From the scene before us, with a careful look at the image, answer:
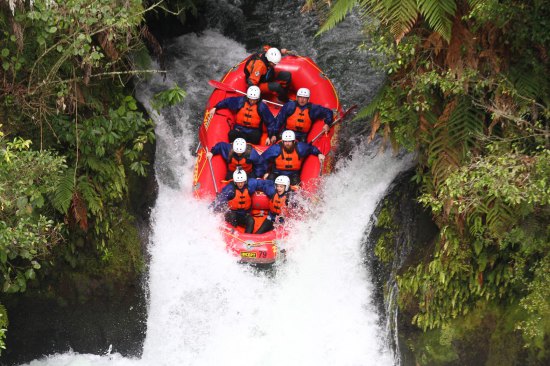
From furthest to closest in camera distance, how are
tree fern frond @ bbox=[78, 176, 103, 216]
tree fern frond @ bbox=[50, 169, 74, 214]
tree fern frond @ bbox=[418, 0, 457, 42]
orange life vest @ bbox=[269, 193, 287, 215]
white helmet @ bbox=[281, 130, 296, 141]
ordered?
white helmet @ bbox=[281, 130, 296, 141], orange life vest @ bbox=[269, 193, 287, 215], tree fern frond @ bbox=[78, 176, 103, 216], tree fern frond @ bbox=[50, 169, 74, 214], tree fern frond @ bbox=[418, 0, 457, 42]

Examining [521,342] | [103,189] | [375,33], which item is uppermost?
[375,33]

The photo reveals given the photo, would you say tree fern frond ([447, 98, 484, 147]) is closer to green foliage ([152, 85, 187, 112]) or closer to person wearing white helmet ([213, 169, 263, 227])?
person wearing white helmet ([213, 169, 263, 227])

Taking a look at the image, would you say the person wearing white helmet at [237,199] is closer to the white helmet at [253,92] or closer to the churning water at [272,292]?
the churning water at [272,292]

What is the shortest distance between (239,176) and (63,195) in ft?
7.08

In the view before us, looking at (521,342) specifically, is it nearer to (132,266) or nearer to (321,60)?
(132,266)

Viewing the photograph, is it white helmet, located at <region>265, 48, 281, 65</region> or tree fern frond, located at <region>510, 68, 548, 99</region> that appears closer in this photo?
tree fern frond, located at <region>510, 68, 548, 99</region>

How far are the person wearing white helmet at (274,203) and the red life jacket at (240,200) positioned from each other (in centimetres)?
18

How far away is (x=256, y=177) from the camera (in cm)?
1004

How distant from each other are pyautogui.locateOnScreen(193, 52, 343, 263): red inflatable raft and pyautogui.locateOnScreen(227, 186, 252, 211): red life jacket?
0.43 feet

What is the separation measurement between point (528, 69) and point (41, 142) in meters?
5.01

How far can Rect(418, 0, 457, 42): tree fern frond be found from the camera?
715cm

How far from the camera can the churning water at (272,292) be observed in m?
8.95

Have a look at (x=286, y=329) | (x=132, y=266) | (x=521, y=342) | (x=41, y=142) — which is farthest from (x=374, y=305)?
(x=41, y=142)

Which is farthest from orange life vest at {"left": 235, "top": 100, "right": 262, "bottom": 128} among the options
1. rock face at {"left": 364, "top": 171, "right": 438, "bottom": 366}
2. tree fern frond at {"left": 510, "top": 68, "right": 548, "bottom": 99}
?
tree fern frond at {"left": 510, "top": 68, "right": 548, "bottom": 99}
